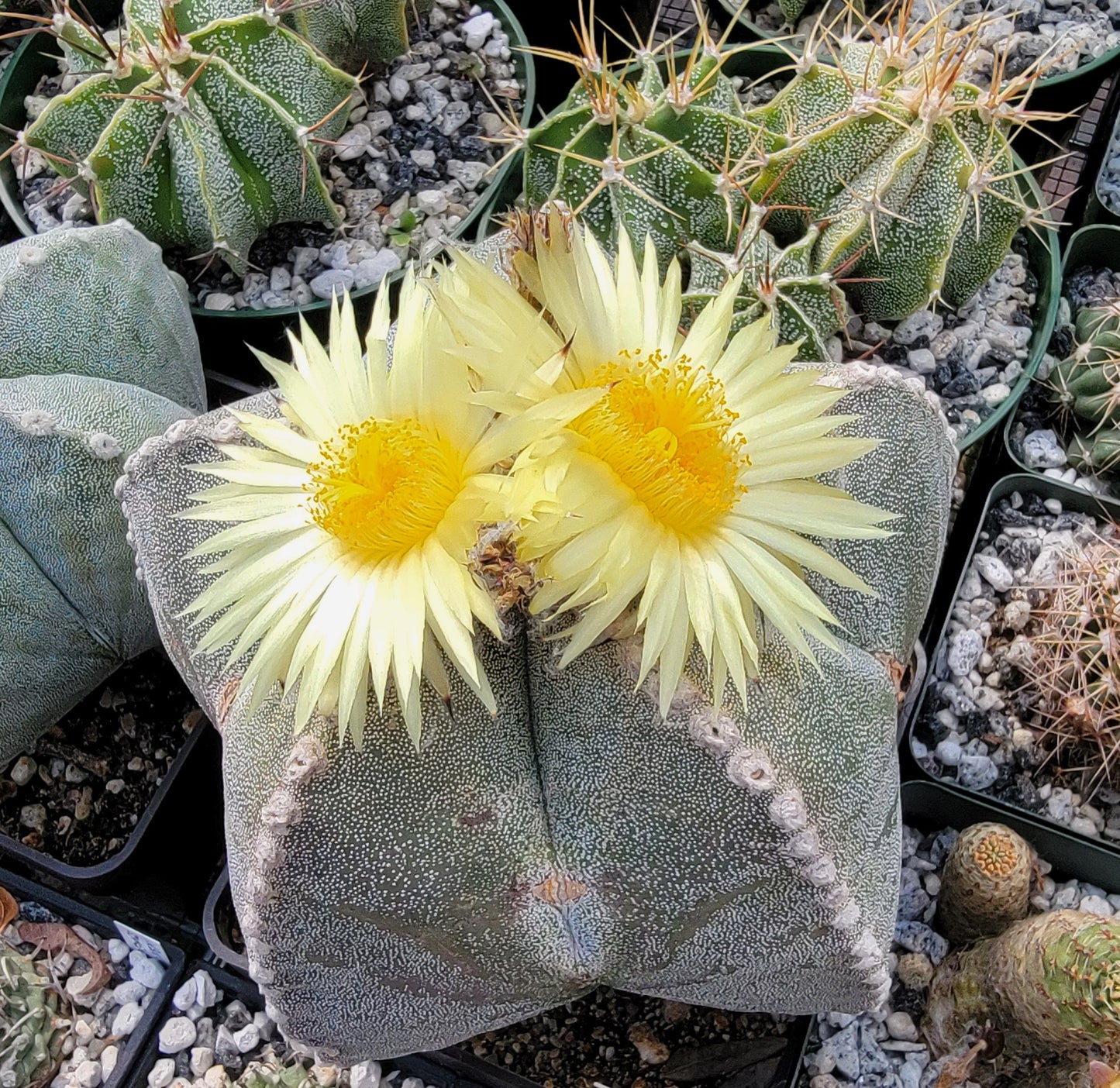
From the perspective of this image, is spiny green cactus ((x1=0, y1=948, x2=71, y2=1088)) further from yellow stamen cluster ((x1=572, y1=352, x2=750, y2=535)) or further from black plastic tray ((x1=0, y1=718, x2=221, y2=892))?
yellow stamen cluster ((x1=572, y1=352, x2=750, y2=535))

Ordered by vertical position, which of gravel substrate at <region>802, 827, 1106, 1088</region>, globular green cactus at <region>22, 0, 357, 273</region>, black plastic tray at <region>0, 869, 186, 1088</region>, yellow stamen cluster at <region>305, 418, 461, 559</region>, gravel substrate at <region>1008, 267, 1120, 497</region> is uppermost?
globular green cactus at <region>22, 0, 357, 273</region>

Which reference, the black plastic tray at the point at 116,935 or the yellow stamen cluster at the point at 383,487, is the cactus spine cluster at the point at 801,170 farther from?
the black plastic tray at the point at 116,935

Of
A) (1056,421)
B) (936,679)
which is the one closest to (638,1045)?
(936,679)

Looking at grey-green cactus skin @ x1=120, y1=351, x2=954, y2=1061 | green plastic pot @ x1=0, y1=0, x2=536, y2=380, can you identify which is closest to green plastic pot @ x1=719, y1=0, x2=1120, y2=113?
green plastic pot @ x1=0, y1=0, x2=536, y2=380

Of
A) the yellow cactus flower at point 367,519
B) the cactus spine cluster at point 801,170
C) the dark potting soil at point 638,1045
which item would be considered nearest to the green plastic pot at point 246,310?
the cactus spine cluster at point 801,170

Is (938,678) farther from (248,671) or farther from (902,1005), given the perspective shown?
(248,671)

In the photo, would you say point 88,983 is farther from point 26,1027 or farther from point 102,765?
point 102,765
